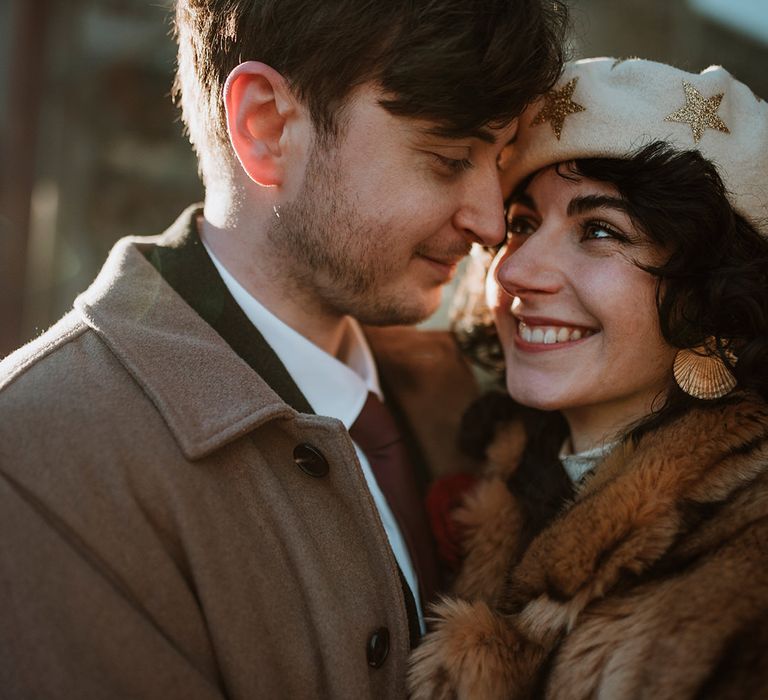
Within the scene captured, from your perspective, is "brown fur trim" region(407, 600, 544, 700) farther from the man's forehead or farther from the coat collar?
the man's forehead

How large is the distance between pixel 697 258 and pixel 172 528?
133 centimetres

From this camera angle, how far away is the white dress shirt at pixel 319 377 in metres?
2.12

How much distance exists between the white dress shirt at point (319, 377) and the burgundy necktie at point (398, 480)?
0.06 ft

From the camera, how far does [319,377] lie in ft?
7.23

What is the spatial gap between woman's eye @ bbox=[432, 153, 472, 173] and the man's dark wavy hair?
0.09 meters

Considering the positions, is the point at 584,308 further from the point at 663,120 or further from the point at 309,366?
the point at 309,366

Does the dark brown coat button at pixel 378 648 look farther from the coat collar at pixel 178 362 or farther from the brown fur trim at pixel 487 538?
the coat collar at pixel 178 362

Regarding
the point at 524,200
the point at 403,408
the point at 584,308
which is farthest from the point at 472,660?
the point at 524,200

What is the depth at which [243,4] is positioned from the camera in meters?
2.09

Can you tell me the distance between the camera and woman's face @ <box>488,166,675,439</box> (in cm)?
191

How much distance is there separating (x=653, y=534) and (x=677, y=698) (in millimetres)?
338

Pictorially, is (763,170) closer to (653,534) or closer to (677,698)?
(653,534)

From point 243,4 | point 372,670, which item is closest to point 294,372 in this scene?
point 372,670

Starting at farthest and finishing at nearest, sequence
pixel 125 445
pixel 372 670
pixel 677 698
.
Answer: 1. pixel 372 670
2. pixel 125 445
3. pixel 677 698
